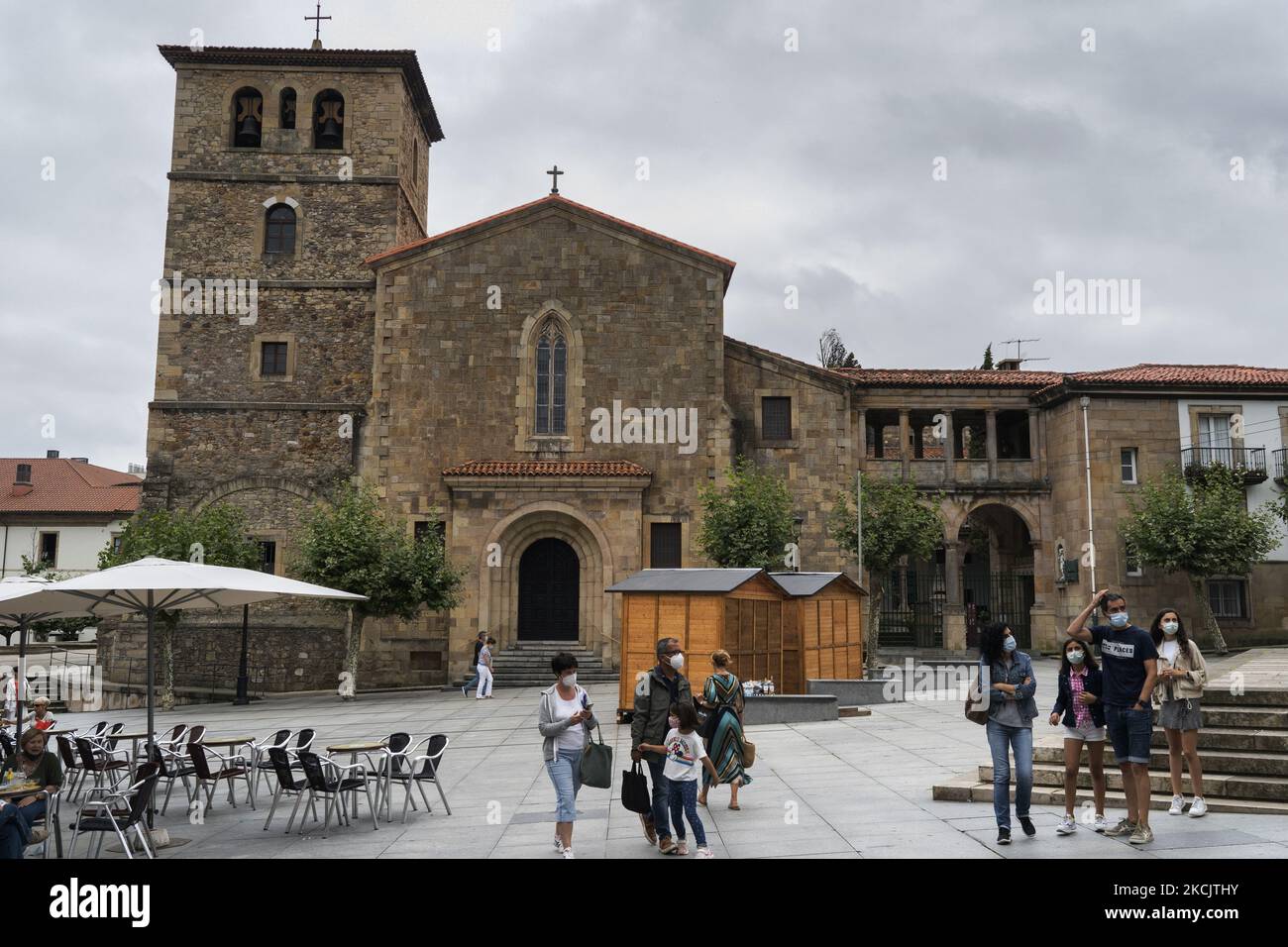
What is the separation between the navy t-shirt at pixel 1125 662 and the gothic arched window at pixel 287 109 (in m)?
29.3

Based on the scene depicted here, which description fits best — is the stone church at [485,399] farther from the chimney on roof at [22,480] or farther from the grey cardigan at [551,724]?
the chimney on roof at [22,480]

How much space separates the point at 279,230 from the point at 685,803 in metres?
26.6

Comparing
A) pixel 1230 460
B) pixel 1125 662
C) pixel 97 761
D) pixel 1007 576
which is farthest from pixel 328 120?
pixel 1230 460

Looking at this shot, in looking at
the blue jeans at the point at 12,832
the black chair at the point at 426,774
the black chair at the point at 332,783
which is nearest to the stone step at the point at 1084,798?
the black chair at the point at 426,774

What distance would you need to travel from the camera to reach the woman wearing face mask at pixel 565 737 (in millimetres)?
8469

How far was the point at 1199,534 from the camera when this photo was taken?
1102 inches

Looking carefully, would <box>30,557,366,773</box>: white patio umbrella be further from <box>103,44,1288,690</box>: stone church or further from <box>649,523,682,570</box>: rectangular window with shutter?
<box>649,523,682,570</box>: rectangular window with shutter

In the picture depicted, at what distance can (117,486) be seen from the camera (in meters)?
60.0

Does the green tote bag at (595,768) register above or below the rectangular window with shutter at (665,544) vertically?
below

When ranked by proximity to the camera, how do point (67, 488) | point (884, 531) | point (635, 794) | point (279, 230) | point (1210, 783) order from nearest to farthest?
point (635, 794)
point (1210, 783)
point (884, 531)
point (279, 230)
point (67, 488)

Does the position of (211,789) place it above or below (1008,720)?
below

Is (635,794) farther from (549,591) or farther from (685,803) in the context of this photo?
(549,591)

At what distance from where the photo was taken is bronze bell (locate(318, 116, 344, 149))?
30953 mm
